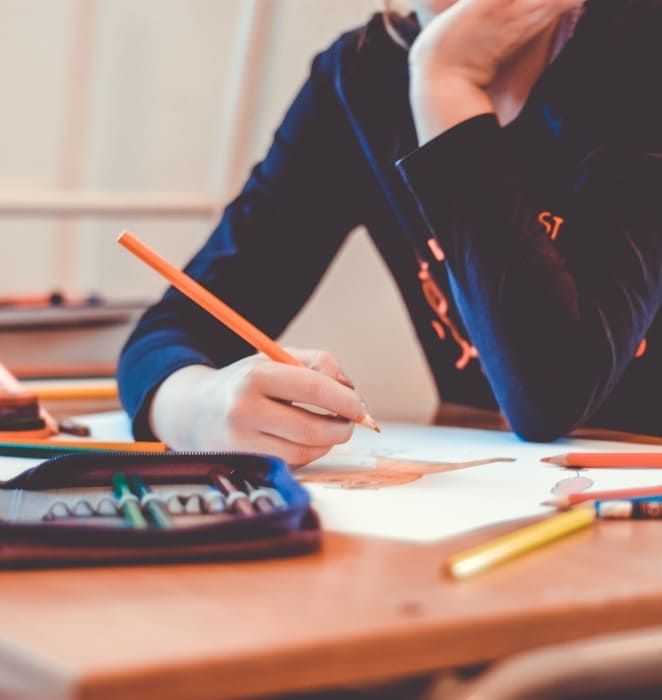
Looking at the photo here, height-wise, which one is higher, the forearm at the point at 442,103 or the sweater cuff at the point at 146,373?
the forearm at the point at 442,103

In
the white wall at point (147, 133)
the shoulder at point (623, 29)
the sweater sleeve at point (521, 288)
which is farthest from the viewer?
the white wall at point (147, 133)

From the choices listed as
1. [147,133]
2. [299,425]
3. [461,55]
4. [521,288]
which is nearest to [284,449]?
[299,425]

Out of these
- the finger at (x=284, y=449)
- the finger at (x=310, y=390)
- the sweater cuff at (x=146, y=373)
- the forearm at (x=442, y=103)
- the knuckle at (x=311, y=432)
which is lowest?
the sweater cuff at (x=146, y=373)

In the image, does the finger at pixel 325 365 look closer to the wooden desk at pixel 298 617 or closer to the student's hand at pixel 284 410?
the student's hand at pixel 284 410

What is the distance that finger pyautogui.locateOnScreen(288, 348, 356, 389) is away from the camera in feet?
2.34

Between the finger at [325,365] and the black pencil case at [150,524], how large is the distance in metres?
0.12

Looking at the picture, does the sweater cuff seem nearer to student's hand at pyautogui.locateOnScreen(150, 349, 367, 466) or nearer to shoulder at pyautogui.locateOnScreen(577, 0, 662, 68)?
student's hand at pyautogui.locateOnScreen(150, 349, 367, 466)

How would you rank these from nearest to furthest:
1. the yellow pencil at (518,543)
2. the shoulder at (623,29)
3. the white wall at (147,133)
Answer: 1. the yellow pencil at (518,543)
2. the shoulder at (623,29)
3. the white wall at (147,133)

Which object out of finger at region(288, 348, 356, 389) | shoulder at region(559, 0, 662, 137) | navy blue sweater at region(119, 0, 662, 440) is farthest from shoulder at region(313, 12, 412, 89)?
finger at region(288, 348, 356, 389)

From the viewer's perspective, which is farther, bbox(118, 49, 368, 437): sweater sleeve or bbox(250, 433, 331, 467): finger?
bbox(118, 49, 368, 437): sweater sleeve

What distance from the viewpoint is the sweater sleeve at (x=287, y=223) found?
43.1 inches

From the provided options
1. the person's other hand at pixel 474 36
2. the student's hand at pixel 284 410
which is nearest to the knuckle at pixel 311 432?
the student's hand at pixel 284 410

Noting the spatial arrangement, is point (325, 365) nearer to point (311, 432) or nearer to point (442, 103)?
point (311, 432)

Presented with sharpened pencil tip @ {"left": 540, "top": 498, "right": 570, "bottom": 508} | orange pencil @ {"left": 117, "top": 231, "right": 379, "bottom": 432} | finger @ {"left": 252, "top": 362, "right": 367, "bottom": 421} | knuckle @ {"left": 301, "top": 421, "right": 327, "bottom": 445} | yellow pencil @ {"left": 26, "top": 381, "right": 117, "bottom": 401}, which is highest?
orange pencil @ {"left": 117, "top": 231, "right": 379, "bottom": 432}
